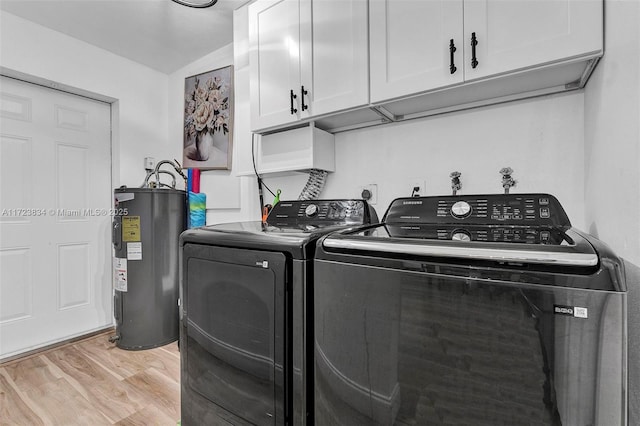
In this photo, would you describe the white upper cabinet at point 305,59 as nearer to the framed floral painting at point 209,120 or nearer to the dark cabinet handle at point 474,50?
the dark cabinet handle at point 474,50

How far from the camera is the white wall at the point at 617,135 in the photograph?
68cm

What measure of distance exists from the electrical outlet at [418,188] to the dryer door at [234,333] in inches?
34.8

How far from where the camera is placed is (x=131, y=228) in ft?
8.39

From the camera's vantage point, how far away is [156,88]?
3227 mm

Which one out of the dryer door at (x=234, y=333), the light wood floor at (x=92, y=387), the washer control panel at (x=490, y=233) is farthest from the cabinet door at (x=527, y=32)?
the light wood floor at (x=92, y=387)

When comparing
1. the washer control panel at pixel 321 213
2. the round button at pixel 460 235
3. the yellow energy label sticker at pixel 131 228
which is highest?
the washer control panel at pixel 321 213

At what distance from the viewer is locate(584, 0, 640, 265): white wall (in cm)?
68

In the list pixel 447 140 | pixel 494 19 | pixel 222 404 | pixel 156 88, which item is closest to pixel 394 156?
pixel 447 140

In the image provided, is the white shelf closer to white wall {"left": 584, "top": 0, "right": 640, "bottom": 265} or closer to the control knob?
the control knob

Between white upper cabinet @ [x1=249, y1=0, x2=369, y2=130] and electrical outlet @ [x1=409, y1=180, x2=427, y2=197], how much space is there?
0.49 meters

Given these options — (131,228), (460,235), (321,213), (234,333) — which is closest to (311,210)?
(321,213)

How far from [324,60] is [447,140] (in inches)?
28.9

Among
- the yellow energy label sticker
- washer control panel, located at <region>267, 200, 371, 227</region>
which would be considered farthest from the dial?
the yellow energy label sticker

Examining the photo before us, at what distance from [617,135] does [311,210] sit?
1.11 metres
